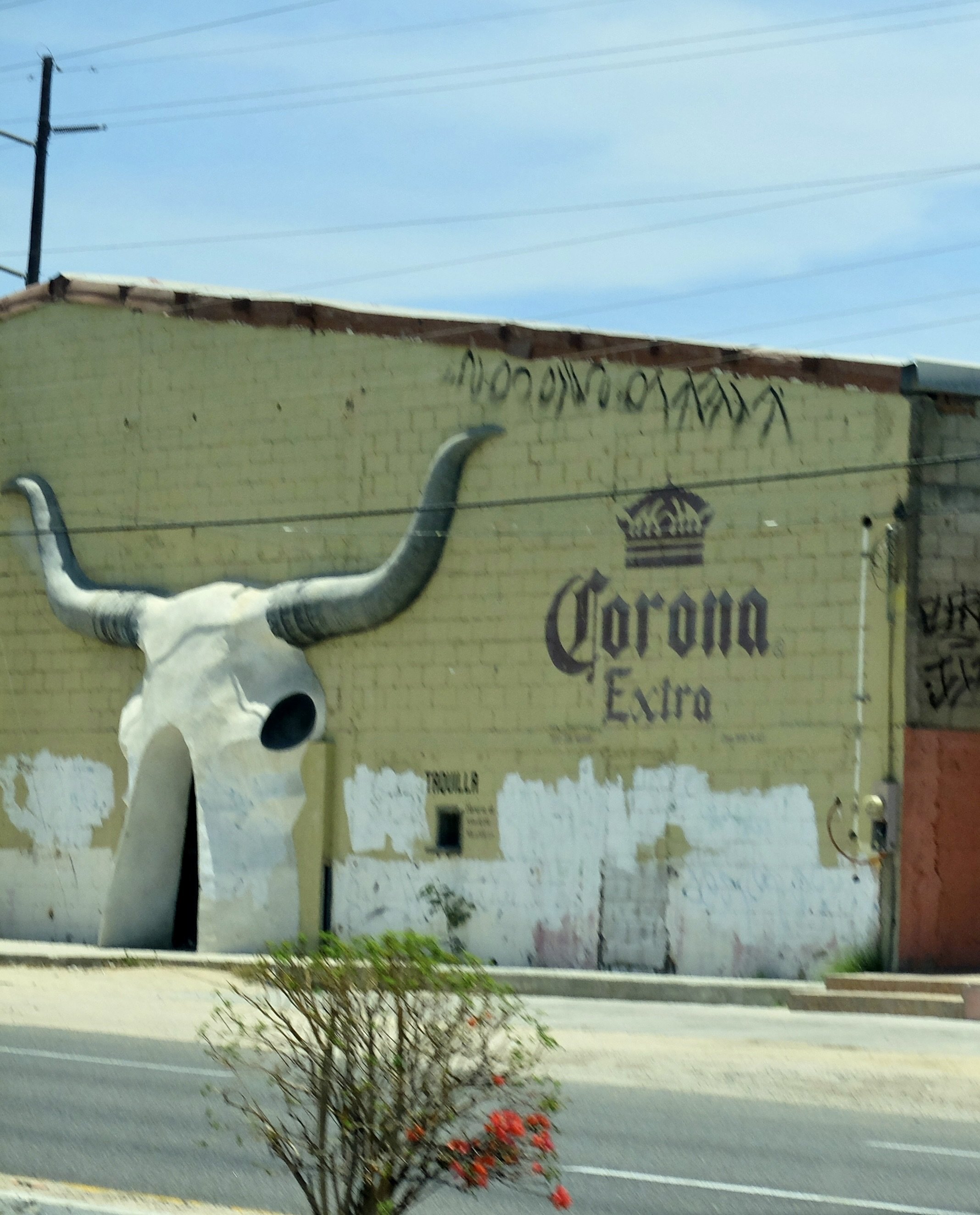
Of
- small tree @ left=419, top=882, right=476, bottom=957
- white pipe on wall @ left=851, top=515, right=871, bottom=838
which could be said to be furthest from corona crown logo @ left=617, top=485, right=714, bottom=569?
small tree @ left=419, top=882, right=476, bottom=957

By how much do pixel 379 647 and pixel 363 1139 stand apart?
15957 mm

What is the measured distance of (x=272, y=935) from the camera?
22375mm

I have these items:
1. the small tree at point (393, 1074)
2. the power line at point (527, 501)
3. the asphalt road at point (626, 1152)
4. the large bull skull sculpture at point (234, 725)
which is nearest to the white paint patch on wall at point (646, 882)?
the large bull skull sculpture at point (234, 725)

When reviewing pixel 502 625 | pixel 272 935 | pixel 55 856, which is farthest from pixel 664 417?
pixel 55 856

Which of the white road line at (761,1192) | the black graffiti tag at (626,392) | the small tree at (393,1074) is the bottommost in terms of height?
the white road line at (761,1192)

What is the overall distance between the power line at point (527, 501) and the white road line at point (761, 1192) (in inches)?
388

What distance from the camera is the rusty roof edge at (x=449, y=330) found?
1903cm

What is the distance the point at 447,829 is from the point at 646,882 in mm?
2696

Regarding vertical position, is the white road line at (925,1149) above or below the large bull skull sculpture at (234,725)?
below

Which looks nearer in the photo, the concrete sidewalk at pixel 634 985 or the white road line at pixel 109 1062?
the white road line at pixel 109 1062

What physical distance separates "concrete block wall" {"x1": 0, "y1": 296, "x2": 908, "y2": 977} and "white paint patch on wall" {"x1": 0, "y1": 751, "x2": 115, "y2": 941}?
5 cm

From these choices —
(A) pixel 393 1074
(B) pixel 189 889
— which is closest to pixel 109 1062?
(A) pixel 393 1074

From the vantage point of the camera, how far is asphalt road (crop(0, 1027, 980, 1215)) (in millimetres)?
8859

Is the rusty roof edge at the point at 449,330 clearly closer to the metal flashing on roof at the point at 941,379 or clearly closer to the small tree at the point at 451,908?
the metal flashing on roof at the point at 941,379
